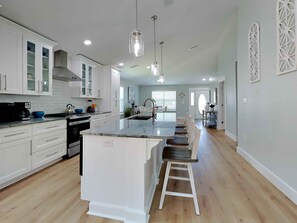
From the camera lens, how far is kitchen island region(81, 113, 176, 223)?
1680mm

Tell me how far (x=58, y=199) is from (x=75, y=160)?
4.78 ft

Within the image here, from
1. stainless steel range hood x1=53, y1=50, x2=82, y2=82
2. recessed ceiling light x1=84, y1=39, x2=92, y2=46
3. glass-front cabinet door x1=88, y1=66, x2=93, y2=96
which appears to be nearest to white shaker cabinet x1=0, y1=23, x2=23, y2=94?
stainless steel range hood x1=53, y1=50, x2=82, y2=82

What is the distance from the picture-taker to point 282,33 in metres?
2.28

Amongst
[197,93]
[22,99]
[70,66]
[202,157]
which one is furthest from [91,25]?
[197,93]

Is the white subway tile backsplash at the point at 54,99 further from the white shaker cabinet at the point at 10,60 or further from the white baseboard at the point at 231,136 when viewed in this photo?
the white baseboard at the point at 231,136

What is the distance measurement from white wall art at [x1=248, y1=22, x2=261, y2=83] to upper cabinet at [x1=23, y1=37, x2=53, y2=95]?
3.77m

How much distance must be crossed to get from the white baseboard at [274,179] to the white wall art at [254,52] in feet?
4.76

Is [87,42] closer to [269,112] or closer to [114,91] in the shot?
[114,91]

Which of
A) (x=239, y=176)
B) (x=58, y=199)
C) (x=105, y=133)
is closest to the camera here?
(x=105, y=133)

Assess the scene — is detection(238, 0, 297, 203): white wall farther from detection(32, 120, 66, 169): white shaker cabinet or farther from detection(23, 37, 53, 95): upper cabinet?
detection(23, 37, 53, 95): upper cabinet

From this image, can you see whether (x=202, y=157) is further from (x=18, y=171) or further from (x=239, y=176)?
(x=18, y=171)

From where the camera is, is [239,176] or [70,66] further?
[70,66]

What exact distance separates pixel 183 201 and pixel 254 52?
9.23 ft

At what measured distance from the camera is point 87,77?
4887 millimetres
